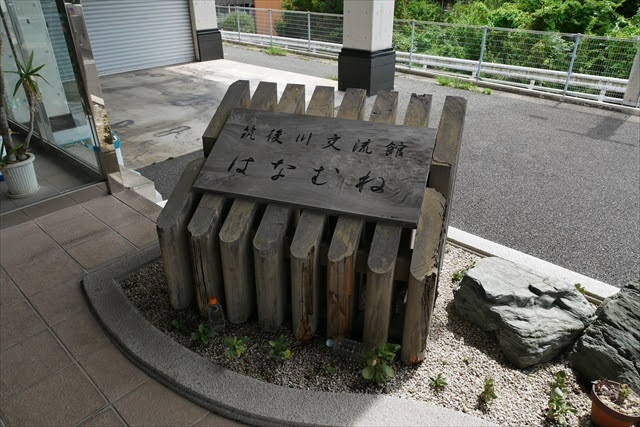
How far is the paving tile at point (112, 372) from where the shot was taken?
2.49 meters

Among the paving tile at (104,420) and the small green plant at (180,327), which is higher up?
the small green plant at (180,327)

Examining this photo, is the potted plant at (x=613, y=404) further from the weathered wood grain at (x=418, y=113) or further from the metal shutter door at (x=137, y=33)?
the metal shutter door at (x=137, y=33)

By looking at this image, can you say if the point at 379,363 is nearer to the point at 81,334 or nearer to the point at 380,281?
the point at 380,281

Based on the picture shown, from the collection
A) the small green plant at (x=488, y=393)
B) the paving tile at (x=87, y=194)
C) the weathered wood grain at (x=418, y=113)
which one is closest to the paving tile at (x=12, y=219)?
the paving tile at (x=87, y=194)

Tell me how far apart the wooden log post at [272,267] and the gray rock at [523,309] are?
46.4 inches

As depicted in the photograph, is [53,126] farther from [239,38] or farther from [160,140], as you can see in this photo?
[239,38]

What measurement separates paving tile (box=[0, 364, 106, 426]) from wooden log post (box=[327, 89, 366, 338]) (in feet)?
4.34

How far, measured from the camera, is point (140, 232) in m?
4.00

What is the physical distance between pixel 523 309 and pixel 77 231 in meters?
3.68

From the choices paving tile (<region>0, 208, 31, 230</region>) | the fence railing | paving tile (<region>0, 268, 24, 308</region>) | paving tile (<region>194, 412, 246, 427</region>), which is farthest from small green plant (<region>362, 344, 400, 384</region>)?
the fence railing

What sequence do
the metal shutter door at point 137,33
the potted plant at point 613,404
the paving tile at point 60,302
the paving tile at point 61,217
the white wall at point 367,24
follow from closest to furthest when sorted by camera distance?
the potted plant at point 613,404 → the paving tile at point 60,302 → the paving tile at point 61,217 → the white wall at point 367,24 → the metal shutter door at point 137,33

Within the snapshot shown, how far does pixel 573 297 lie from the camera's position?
2.90 metres

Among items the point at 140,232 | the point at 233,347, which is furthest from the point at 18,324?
the point at 233,347

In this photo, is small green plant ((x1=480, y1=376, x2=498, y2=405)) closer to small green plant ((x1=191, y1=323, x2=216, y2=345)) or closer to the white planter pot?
small green plant ((x1=191, y1=323, x2=216, y2=345))
